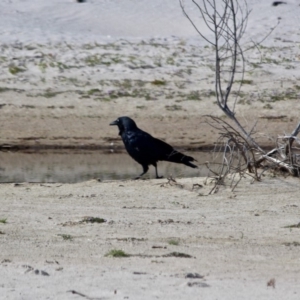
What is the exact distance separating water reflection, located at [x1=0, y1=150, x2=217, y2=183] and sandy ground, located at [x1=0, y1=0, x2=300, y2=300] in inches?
12.8

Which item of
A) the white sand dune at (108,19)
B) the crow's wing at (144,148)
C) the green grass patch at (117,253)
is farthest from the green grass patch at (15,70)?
the green grass patch at (117,253)

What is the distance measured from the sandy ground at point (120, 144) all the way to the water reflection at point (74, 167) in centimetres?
32

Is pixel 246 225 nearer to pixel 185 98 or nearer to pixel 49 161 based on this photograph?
pixel 49 161

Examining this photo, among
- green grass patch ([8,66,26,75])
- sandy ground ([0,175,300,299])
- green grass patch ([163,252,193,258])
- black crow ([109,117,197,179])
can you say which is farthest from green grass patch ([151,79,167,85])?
green grass patch ([163,252,193,258])

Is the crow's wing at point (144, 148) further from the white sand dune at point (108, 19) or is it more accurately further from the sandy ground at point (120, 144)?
the white sand dune at point (108, 19)

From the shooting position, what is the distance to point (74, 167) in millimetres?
13109

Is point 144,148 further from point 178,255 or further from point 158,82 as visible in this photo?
point 158,82

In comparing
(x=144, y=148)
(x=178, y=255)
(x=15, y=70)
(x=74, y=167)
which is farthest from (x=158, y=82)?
(x=178, y=255)

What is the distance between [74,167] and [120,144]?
2827mm

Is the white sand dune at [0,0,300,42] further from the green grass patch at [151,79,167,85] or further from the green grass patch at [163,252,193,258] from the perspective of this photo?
the green grass patch at [163,252,193,258]

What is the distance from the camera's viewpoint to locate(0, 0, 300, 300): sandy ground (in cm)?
558

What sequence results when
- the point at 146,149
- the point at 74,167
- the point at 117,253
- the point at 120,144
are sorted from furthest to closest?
the point at 120,144
the point at 74,167
the point at 146,149
the point at 117,253

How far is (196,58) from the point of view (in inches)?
794

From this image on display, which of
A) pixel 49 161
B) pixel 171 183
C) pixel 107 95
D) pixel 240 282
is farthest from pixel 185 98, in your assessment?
pixel 240 282
